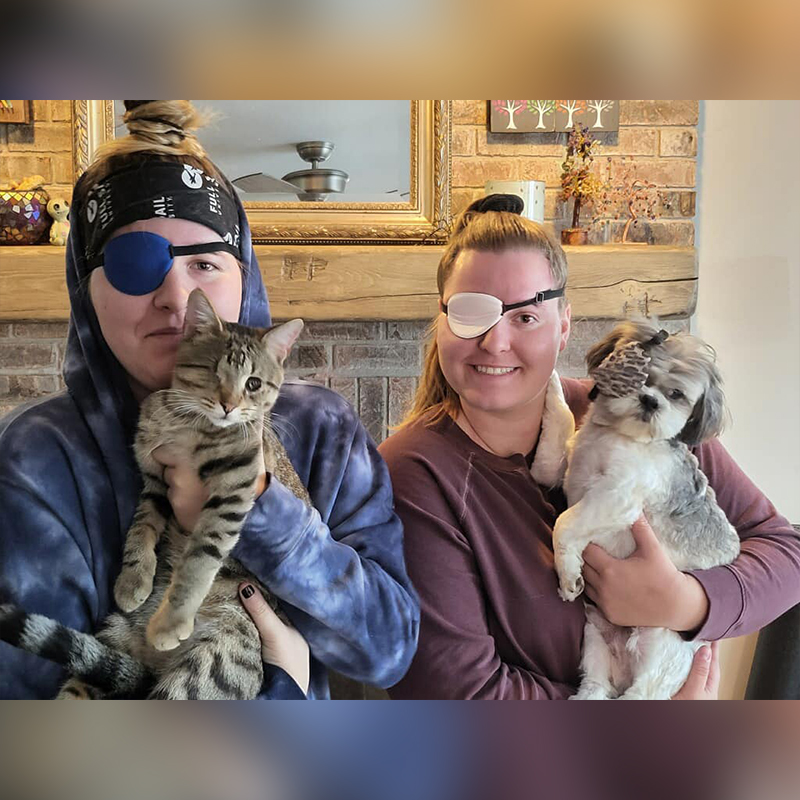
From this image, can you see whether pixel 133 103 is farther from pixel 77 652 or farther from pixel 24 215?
pixel 77 652

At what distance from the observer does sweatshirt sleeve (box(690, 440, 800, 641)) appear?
1044mm

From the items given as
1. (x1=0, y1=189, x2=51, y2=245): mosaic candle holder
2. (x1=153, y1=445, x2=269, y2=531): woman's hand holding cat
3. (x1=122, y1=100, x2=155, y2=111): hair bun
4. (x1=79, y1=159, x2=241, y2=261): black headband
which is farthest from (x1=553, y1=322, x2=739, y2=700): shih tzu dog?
(x1=0, y1=189, x2=51, y2=245): mosaic candle holder

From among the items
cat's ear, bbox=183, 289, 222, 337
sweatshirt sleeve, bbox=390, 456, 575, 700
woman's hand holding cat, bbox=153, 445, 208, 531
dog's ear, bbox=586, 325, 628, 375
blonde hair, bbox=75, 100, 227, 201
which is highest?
blonde hair, bbox=75, 100, 227, 201

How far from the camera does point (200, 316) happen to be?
917 mm

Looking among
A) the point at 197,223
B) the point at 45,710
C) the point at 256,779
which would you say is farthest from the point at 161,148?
the point at 256,779

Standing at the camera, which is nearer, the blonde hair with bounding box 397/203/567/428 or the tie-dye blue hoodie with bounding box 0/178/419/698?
the tie-dye blue hoodie with bounding box 0/178/419/698

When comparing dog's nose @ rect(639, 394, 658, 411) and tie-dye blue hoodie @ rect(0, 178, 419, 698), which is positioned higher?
dog's nose @ rect(639, 394, 658, 411)

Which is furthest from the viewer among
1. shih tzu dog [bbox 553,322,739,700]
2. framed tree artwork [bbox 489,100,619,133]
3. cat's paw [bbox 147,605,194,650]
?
framed tree artwork [bbox 489,100,619,133]

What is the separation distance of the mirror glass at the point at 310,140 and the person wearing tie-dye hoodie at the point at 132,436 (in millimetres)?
59

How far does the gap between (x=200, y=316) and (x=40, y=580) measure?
375 mm

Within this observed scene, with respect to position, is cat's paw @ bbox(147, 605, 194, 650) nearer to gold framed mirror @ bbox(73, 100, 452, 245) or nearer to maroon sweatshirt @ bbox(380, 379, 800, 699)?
maroon sweatshirt @ bbox(380, 379, 800, 699)

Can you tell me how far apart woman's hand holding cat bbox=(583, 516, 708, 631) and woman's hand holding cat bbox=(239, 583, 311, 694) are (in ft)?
1.31

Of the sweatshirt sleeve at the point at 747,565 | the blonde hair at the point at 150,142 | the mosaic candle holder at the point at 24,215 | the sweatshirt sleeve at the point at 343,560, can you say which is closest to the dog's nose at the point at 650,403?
the sweatshirt sleeve at the point at 747,565
